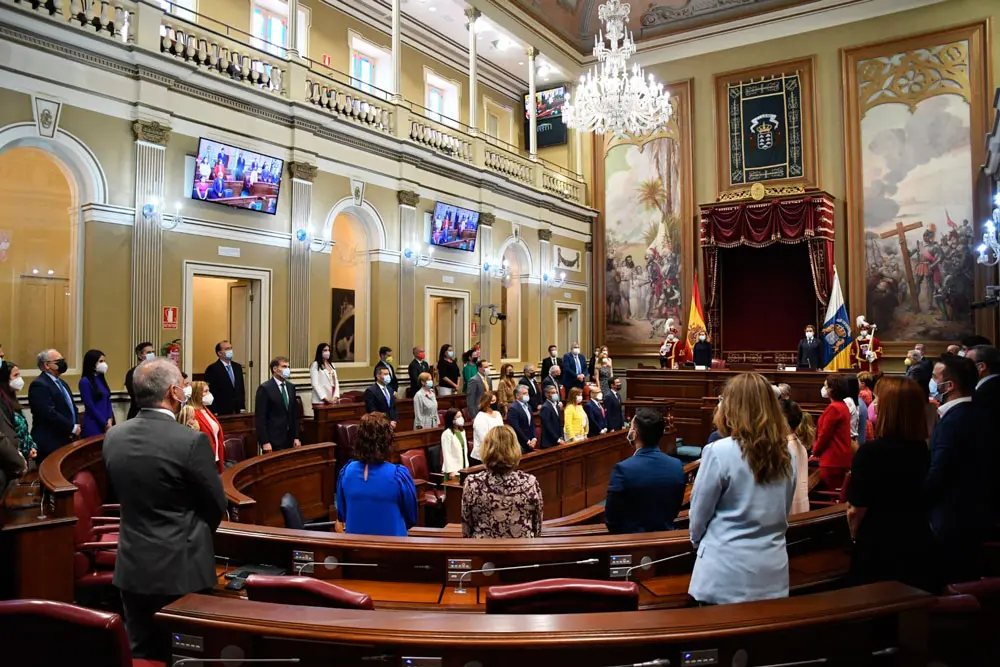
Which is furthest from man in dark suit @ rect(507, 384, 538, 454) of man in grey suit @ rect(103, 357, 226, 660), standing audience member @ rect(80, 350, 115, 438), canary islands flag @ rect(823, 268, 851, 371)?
canary islands flag @ rect(823, 268, 851, 371)

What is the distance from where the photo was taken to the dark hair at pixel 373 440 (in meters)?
3.41

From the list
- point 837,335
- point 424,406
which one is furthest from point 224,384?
point 837,335

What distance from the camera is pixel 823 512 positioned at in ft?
11.7

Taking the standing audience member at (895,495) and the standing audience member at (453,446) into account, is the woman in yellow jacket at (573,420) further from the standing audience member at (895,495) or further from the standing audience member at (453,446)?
the standing audience member at (895,495)

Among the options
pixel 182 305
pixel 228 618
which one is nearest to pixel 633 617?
pixel 228 618

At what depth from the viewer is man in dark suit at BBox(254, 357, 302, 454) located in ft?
23.1

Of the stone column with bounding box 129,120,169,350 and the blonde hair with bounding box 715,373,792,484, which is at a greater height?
the stone column with bounding box 129,120,169,350

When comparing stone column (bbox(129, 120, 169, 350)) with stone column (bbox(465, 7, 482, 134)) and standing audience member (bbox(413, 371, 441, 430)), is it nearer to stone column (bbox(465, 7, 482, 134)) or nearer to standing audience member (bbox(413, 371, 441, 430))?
standing audience member (bbox(413, 371, 441, 430))

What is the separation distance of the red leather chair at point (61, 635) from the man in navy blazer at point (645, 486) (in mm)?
2189

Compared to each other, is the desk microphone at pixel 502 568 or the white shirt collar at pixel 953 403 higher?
the white shirt collar at pixel 953 403

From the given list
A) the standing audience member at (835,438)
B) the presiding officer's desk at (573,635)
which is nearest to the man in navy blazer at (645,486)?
the presiding officer's desk at (573,635)

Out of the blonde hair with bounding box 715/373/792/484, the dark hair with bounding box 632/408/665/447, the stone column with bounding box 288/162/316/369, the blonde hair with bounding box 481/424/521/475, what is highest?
the stone column with bounding box 288/162/316/369

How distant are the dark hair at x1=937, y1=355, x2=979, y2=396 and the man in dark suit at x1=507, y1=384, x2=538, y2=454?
16.1ft

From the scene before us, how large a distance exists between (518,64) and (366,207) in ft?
26.3
